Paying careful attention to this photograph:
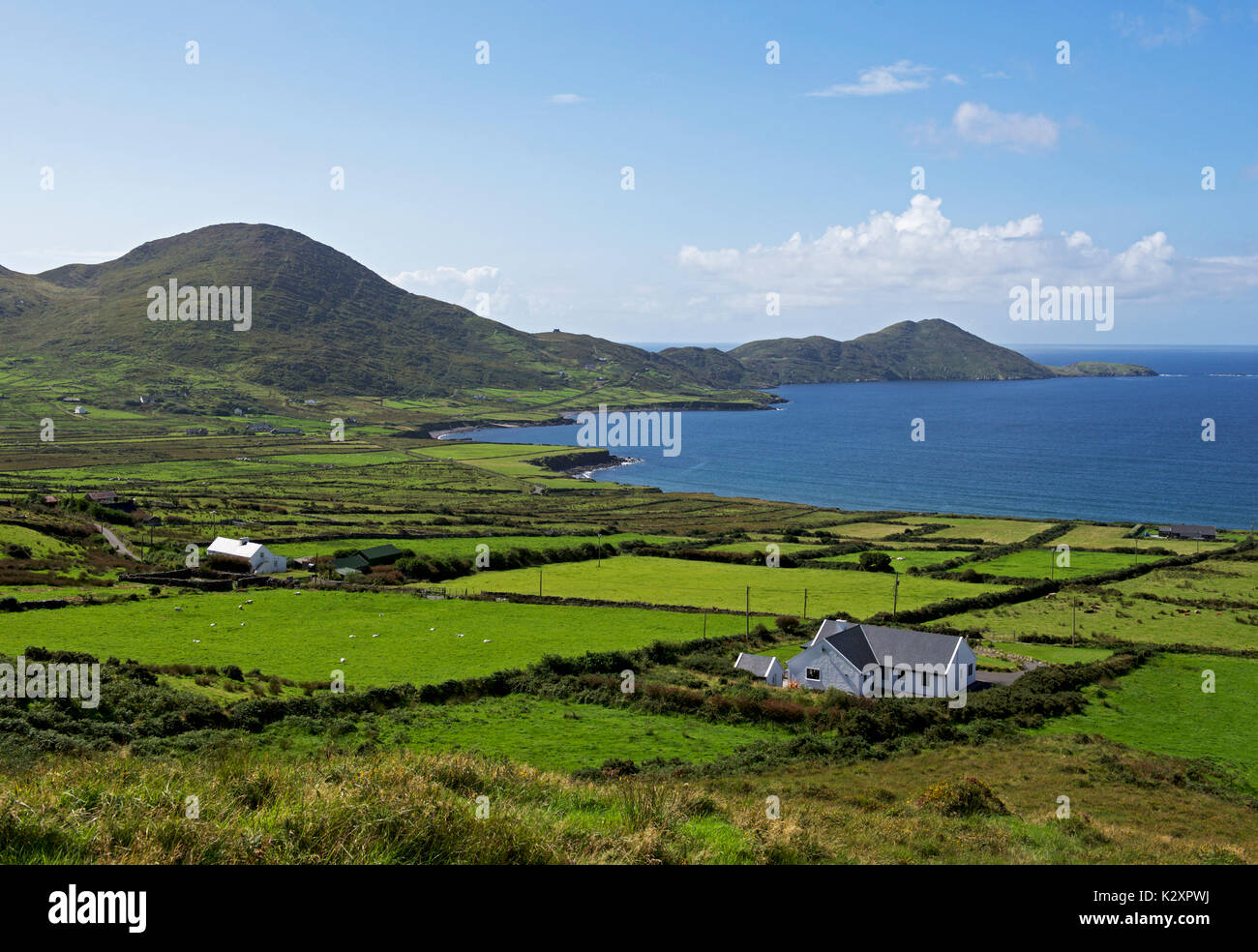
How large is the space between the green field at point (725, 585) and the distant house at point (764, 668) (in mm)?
10998

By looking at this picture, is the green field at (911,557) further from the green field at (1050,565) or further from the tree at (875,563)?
the green field at (1050,565)

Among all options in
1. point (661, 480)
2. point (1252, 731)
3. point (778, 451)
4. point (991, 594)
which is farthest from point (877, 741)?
point (778, 451)

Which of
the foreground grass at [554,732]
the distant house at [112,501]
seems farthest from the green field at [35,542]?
the foreground grass at [554,732]

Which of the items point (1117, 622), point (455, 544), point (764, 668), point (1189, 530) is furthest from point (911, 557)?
point (455, 544)

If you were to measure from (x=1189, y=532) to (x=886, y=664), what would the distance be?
59.0 metres

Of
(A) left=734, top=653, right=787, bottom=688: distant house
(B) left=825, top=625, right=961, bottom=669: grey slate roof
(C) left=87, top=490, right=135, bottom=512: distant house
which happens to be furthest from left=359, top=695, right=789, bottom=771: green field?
(C) left=87, top=490, right=135, bottom=512: distant house

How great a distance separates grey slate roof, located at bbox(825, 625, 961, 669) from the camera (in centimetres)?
3588

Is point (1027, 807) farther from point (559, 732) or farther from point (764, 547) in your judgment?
point (764, 547)

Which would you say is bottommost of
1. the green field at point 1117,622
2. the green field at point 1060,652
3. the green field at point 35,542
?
the green field at point 1060,652

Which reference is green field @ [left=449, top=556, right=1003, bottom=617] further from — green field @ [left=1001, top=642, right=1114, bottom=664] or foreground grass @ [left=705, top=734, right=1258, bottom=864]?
foreground grass @ [left=705, top=734, right=1258, bottom=864]

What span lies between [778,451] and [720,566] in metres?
113

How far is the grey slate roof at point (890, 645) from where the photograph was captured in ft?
118
